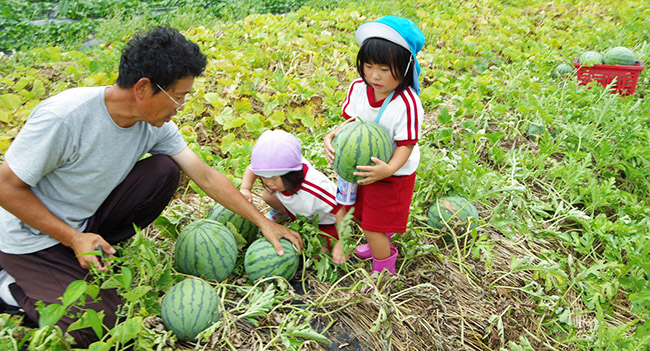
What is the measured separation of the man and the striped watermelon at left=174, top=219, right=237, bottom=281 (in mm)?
261

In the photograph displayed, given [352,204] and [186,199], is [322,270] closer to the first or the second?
[352,204]

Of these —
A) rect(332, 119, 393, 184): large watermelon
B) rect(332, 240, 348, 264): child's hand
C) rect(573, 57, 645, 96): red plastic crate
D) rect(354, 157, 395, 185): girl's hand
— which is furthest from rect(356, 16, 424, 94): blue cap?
rect(573, 57, 645, 96): red plastic crate

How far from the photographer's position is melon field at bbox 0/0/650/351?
2154 mm

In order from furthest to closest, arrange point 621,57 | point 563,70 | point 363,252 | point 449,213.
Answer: point 563,70, point 621,57, point 449,213, point 363,252

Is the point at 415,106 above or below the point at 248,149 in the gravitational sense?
above

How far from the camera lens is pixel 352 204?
2.64 m

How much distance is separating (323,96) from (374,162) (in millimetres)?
2504

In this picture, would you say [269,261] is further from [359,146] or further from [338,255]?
[359,146]

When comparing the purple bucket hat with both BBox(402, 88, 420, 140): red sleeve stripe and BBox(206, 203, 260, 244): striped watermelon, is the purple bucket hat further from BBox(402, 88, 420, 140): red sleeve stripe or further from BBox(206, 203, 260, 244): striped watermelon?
BBox(402, 88, 420, 140): red sleeve stripe

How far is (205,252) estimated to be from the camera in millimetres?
2326

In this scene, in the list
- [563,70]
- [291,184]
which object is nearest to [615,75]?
[563,70]

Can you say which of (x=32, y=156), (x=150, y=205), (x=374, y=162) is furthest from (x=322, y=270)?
(x=32, y=156)

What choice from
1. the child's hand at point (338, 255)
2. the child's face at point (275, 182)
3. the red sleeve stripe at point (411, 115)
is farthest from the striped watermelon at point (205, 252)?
the red sleeve stripe at point (411, 115)

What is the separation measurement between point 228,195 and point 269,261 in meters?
0.43
